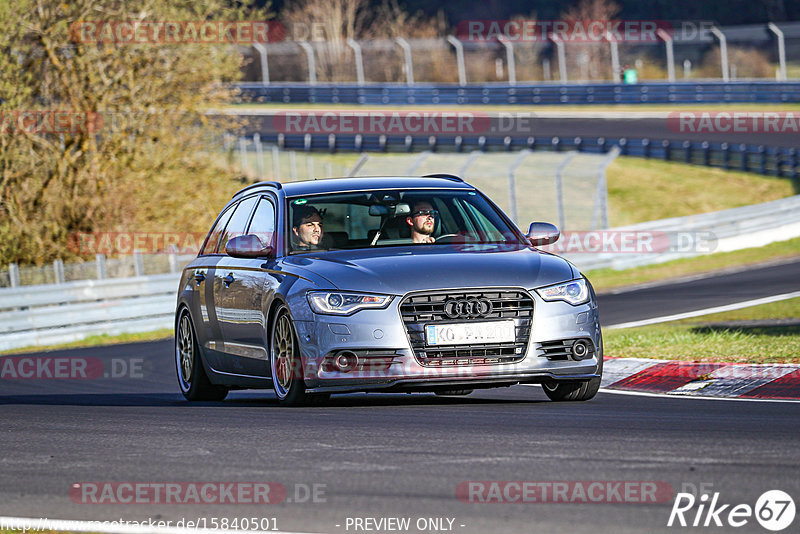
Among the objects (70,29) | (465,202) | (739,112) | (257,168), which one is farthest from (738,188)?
(465,202)

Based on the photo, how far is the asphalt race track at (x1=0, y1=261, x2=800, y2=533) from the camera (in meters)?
5.81

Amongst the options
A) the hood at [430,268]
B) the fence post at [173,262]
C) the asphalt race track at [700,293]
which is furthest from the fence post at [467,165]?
the hood at [430,268]

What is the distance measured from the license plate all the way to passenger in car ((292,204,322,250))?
141 cm

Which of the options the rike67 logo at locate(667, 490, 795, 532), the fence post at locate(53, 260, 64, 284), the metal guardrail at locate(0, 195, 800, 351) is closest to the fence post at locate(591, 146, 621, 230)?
the metal guardrail at locate(0, 195, 800, 351)

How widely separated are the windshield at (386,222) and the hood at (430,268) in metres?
0.24

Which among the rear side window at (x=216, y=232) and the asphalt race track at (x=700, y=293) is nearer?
the rear side window at (x=216, y=232)

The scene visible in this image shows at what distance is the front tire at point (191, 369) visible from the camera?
11.5 m

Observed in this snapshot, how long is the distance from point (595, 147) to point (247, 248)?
1233 inches

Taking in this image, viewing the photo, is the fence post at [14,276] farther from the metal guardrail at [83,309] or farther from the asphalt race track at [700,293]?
the asphalt race track at [700,293]

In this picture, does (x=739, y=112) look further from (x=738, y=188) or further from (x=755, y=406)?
(x=755, y=406)

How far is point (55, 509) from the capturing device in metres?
6.11

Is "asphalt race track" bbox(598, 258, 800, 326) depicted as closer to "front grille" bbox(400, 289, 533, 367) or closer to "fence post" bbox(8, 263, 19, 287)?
"fence post" bbox(8, 263, 19, 287)

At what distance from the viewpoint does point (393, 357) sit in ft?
29.3

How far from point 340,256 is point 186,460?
9.03ft
